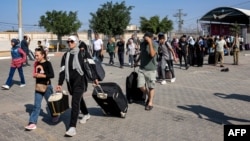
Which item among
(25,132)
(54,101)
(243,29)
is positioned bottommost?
(25,132)

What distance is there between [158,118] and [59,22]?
39.8 m

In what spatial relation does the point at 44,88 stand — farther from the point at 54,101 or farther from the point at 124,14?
the point at 124,14

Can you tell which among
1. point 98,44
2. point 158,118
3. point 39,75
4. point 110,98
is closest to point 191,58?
point 98,44

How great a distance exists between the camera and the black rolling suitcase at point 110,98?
20.8 ft

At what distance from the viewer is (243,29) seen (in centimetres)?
3416

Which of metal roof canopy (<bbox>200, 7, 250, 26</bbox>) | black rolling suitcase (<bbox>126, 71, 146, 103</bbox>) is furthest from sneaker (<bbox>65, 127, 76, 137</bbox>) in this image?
metal roof canopy (<bbox>200, 7, 250, 26</bbox>)

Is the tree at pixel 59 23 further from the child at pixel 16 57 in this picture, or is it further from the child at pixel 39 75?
the child at pixel 39 75

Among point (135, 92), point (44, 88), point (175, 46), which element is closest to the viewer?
point (44, 88)

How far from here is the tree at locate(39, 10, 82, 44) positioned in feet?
147

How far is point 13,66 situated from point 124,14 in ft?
113

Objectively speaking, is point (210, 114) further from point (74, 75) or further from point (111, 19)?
point (111, 19)

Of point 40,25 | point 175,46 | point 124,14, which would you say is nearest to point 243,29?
point 124,14

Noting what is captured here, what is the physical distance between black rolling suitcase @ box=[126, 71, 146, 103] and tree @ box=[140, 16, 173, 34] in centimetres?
4627

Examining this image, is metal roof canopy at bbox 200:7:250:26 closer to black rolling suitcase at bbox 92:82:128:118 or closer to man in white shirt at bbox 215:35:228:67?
man in white shirt at bbox 215:35:228:67
